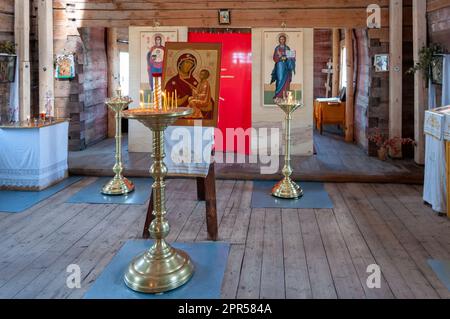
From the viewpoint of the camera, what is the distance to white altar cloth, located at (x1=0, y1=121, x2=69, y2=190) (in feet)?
20.6

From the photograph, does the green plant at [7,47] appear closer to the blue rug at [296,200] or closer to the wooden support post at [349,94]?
the blue rug at [296,200]

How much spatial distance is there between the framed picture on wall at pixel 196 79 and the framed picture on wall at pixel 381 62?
407 centimetres

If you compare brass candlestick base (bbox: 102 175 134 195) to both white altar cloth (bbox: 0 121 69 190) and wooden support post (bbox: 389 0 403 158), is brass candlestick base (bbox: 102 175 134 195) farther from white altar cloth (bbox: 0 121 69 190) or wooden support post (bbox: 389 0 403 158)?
wooden support post (bbox: 389 0 403 158)

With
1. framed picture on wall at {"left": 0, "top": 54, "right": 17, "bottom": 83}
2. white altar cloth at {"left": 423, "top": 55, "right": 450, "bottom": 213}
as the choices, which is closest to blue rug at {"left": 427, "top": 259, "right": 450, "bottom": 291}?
white altar cloth at {"left": 423, "top": 55, "right": 450, "bottom": 213}

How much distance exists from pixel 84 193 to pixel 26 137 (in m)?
0.99

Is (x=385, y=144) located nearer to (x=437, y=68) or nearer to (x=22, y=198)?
(x=437, y=68)

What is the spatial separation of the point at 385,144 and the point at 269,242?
4.12 meters

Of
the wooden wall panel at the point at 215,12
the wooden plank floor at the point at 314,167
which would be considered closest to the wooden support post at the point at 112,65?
the wooden wall panel at the point at 215,12

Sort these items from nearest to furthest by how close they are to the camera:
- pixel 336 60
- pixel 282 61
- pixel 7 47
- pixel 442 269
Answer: pixel 442 269 → pixel 7 47 → pixel 282 61 → pixel 336 60

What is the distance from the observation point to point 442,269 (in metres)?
3.82

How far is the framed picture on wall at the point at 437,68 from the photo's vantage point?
670cm

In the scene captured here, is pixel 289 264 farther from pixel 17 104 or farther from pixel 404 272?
pixel 17 104

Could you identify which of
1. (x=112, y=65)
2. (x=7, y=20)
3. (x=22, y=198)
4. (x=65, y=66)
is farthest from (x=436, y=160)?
(x=112, y=65)

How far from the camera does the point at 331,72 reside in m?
12.3
